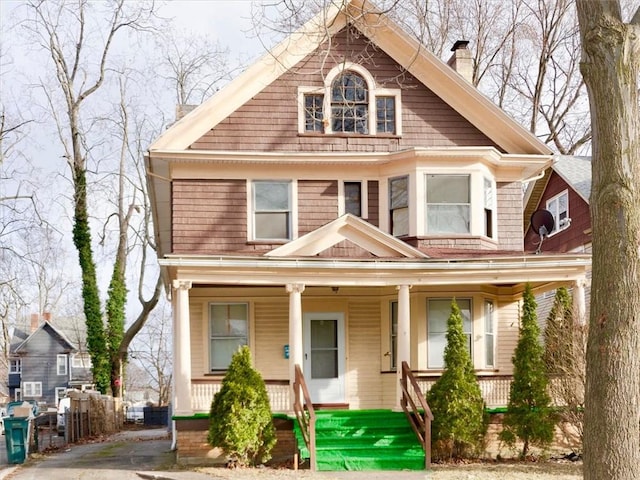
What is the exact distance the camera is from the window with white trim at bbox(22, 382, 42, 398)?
214 ft

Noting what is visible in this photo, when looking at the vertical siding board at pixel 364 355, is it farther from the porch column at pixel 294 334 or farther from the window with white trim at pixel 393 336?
the porch column at pixel 294 334

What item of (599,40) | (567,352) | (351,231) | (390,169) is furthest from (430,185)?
(599,40)

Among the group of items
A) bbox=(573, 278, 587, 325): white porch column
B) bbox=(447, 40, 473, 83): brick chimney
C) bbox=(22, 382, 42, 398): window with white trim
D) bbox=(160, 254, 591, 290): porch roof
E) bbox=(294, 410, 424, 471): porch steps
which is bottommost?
bbox=(22, 382, 42, 398): window with white trim

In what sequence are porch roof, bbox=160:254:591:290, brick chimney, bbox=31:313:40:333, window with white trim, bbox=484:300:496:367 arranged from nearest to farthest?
porch roof, bbox=160:254:591:290 → window with white trim, bbox=484:300:496:367 → brick chimney, bbox=31:313:40:333

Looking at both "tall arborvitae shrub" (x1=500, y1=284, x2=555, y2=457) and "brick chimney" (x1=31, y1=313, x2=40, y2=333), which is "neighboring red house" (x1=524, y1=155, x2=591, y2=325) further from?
"brick chimney" (x1=31, y1=313, x2=40, y2=333)

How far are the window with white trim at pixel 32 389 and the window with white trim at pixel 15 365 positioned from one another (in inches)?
47.5

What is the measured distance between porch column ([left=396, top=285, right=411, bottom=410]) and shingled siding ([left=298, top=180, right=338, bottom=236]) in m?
2.37

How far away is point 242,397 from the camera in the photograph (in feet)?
48.0

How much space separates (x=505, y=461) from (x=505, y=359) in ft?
11.8

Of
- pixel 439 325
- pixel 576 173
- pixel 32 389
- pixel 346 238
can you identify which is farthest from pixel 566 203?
pixel 32 389

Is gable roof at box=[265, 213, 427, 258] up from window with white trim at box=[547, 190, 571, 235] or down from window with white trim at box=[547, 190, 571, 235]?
down

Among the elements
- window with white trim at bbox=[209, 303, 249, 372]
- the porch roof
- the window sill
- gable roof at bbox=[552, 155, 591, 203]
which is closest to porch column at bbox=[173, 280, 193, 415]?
the porch roof

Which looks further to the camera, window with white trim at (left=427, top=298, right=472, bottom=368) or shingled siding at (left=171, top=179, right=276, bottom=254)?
window with white trim at (left=427, top=298, right=472, bottom=368)

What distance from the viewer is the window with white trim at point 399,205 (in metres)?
17.7
